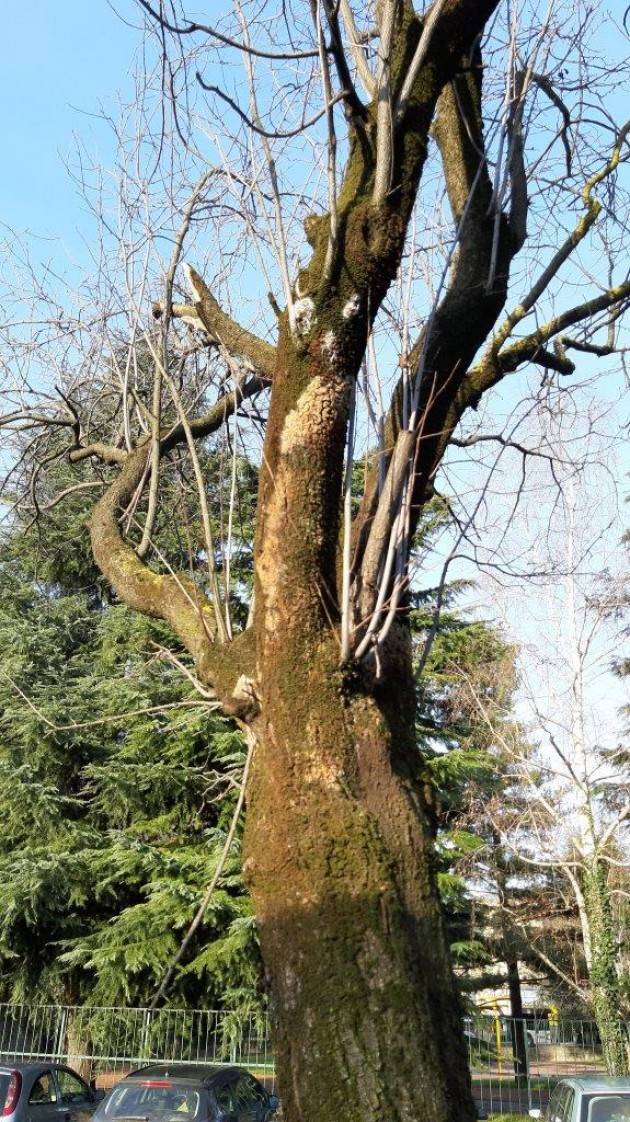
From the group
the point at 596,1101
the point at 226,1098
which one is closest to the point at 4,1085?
the point at 226,1098

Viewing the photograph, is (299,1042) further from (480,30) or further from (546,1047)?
(546,1047)

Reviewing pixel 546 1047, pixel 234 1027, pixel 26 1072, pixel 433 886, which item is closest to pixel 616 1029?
pixel 546 1047

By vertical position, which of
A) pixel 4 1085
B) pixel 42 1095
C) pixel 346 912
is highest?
pixel 346 912

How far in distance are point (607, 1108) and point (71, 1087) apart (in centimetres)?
632

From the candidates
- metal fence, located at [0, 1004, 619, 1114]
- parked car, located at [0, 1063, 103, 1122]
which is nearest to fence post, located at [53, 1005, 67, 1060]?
Result: metal fence, located at [0, 1004, 619, 1114]

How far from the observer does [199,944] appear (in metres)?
15.9

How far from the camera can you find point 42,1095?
33.1 feet

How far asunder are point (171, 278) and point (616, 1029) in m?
Answer: 14.8

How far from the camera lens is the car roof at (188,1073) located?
9.02 metres

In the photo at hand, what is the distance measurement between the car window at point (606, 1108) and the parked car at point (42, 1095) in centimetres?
553

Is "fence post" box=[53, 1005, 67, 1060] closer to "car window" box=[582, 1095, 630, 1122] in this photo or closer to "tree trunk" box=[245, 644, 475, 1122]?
"car window" box=[582, 1095, 630, 1122]

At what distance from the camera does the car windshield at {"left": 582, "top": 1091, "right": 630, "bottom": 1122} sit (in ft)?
24.3

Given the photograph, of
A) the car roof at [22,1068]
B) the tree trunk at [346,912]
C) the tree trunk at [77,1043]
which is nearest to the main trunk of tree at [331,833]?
the tree trunk at [346,912]

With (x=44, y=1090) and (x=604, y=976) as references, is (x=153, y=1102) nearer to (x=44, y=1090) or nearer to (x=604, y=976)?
(x=44, y=1090)
